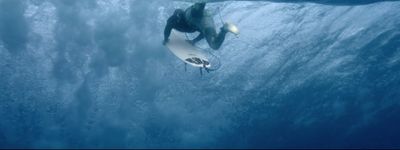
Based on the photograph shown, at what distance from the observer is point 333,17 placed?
1561cm

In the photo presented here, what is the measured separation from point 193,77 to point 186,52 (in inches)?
564

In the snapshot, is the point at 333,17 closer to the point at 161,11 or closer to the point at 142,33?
the point at 161,11

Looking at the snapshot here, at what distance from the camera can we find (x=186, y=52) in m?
7.23

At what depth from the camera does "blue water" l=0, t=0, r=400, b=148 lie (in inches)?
605

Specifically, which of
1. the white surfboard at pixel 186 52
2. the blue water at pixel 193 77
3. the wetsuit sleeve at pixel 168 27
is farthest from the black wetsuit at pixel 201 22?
the blue water at pixel 193 77

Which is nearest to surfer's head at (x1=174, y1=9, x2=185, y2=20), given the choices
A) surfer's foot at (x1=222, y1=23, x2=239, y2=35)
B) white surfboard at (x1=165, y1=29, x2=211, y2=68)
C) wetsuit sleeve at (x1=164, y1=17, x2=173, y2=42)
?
wetsuit sleeve at (x1=164, y1=17, x2=173, y2=42)

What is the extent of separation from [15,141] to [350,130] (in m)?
31.9

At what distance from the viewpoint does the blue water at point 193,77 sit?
1536 centimetres

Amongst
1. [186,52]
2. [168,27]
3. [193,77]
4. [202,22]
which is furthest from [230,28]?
[193,77]

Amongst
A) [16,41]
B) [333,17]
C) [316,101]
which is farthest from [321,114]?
[16,41]

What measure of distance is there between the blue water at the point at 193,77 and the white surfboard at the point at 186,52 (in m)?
5.69

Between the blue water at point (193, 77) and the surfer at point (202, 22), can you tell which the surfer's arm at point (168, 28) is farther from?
the blue water at point (193, 77)

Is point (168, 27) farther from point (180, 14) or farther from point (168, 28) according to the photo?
point (180, 14)

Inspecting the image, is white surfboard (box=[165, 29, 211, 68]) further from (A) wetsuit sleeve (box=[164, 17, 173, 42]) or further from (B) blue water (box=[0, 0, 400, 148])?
(B) blue water (box=[0, 0, 400, 148])
